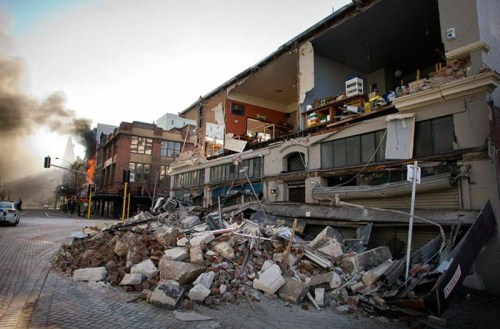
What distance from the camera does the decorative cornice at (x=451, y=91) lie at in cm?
967

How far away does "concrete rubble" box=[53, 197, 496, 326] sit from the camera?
6.73 meters

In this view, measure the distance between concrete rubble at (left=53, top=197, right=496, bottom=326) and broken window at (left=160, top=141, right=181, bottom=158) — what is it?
36903 mm

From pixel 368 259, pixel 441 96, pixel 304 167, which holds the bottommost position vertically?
pixel 368 259

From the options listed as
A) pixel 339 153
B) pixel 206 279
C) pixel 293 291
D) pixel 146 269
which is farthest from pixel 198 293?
pixel 339 153

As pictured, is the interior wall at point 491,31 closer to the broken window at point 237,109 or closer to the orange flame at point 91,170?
the broken window at point 237,109

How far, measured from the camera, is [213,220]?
11422 mm

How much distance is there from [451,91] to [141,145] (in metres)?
41.1

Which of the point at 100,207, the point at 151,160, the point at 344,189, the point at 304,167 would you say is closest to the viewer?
the point at 344,189

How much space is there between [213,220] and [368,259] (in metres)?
5.47

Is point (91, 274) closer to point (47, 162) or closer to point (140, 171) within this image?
point (47, 162)

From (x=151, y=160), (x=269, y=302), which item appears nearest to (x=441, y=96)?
(x=269, y=302)

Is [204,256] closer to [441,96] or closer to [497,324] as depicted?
[497,324]

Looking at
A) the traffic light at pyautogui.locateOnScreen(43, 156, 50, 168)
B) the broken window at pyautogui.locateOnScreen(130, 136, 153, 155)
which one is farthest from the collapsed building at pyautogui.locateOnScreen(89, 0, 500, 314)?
the broken window at pyautogui.locateOnScreen(130, 136, 153, 155)

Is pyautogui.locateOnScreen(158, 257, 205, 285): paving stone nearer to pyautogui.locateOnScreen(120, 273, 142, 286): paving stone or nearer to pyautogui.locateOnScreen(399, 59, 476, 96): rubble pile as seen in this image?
pyautogui.locateOnScreen(120, 273, 142, 286): paving stone
